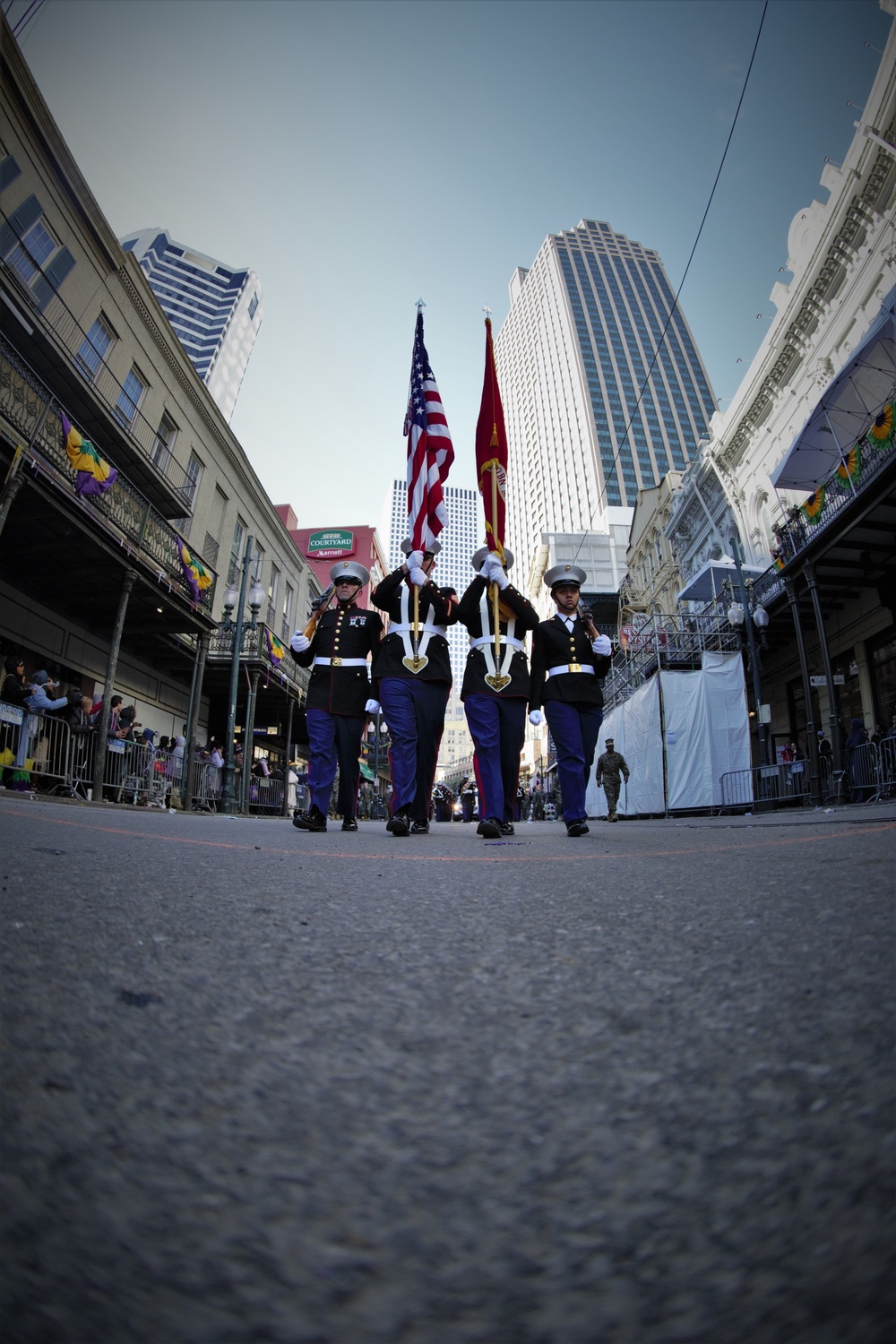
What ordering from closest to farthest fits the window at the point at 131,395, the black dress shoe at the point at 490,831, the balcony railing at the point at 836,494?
the black dress shoe at the point at 490,831 → the balcony railing at the point at 836,494 → the window at the point at 131,395

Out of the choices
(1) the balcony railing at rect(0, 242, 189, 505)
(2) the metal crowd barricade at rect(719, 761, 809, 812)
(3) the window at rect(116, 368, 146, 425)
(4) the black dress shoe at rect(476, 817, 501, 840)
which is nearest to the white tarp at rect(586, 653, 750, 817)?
(2) the metal crowd barricade at rect(719, 761, 809, 812)

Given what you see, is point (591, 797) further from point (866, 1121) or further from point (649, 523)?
point (866, 1121)

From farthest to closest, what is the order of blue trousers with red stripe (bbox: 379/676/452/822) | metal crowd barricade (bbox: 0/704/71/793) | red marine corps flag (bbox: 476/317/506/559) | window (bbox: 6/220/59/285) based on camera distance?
window (bbox: 6/220/59/285) → metal crowd barricade (bbox: 0/704/71/793) → red marine corps flag (bbox: 476/317/506/559) → blue trousers with red stripe (bbox: 379/676/452/822)

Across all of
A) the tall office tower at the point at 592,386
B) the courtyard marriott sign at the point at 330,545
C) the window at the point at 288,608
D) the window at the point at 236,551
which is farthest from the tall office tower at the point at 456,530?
the window at the point at 236,551

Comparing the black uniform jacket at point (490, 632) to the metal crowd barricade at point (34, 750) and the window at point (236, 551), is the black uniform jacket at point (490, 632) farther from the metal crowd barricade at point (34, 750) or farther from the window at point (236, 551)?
the window at point (236, 551)

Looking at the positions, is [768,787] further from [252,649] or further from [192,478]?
[192,478]

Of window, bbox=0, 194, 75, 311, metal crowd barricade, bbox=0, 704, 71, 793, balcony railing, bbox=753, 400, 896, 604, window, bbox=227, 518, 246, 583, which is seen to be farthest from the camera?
window, bbox=227, 518, 246, 583

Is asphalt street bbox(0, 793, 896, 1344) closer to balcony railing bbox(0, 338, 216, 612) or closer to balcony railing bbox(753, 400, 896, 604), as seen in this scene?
balcony railing bbox(0, 338, 216, 612)

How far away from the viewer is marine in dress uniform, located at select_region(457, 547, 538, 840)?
468 cm

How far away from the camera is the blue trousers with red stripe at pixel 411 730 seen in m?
4.57

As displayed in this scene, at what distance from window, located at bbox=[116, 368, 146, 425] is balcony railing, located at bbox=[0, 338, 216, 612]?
4.02 metres

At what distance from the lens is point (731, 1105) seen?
487mm

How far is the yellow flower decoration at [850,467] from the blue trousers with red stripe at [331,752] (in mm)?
11517

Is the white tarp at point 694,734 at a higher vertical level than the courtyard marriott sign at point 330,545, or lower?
lower
